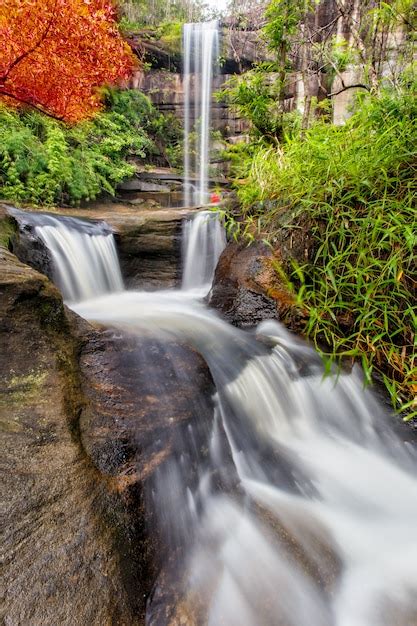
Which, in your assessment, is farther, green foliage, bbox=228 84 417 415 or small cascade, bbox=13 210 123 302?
small cascade, bbox=13 210 123 302

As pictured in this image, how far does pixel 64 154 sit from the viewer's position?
27.8ft

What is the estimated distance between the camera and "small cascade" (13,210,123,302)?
504cm

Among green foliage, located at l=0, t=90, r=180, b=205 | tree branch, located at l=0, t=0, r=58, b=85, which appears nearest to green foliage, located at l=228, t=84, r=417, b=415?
tree branch, located at l=0, t=0, r=58, b=85

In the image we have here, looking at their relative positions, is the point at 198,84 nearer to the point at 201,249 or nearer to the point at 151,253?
the point at 201,249

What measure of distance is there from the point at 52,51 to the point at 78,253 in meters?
3.06

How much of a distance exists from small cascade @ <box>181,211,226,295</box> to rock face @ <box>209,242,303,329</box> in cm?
222

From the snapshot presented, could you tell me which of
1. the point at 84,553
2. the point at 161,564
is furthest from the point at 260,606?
the point at 84,553

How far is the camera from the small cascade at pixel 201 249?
253 inches

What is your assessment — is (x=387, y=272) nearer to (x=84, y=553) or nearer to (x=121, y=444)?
(x=121, y=444)

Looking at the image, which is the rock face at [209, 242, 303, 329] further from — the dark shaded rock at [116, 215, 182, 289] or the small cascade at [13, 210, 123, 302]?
the dark shaded rock at [116, 215, 182, 289]

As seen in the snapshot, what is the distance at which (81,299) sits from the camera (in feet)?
16.8

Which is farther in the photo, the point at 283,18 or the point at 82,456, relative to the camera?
the point at 283,18

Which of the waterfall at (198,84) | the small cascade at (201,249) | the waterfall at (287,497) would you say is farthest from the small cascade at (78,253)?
the waterfall at (198,84)

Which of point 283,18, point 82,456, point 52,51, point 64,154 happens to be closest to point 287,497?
point 82,456
